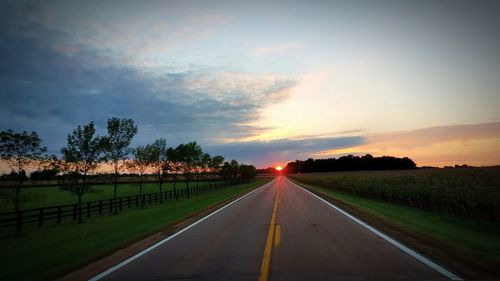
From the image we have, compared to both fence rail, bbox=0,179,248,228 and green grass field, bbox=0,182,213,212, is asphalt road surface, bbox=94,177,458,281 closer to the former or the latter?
fence rail, bbox=0,179,248,228

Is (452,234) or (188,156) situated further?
(188,156)

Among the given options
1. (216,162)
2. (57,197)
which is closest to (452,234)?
(57,197)

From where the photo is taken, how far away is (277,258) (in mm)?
8953

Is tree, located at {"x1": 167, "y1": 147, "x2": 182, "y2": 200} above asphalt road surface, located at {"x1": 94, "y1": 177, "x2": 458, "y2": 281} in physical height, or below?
above

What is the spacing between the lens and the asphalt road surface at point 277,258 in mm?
7461

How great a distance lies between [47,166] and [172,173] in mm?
33191

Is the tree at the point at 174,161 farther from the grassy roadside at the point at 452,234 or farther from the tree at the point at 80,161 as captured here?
the grassy roadside at the point at 452,234

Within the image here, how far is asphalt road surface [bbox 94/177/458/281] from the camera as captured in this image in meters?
7.46

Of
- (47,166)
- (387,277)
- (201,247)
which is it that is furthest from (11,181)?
(387,277)

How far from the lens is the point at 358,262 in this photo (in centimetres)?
834

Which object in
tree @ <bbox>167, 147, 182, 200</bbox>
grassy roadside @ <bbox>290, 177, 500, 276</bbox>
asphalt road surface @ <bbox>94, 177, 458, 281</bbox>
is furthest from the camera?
tree @ <bbox>167, 147, 182, 200</bbox>

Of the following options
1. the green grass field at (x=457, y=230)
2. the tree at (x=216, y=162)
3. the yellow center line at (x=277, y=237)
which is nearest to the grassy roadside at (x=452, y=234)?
the green grass field at (x=457, y=230)

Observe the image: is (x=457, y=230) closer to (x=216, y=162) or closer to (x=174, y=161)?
(x=174, y=161)

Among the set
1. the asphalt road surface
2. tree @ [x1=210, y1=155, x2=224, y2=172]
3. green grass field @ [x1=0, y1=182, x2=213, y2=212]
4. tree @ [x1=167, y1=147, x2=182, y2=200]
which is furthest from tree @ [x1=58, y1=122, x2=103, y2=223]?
tree @ [x1=210, y1=155, x2=224, y2=172]
